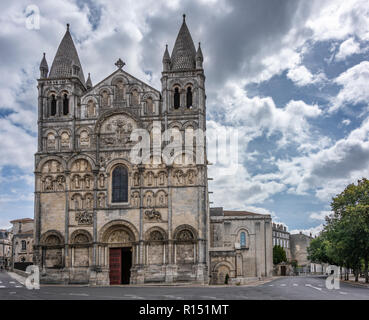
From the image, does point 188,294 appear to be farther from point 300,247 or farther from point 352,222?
point 300,247

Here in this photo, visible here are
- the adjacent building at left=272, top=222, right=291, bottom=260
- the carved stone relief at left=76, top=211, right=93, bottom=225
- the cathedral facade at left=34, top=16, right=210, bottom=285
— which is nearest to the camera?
the cathedral facade at left=34, top=16, right=210, bottom=285

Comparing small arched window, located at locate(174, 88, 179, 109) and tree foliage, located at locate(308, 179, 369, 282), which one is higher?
small arched window, located at locate(174, 88, 179, 109)

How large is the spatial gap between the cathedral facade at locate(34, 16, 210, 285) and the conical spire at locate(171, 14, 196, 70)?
0.37 ft

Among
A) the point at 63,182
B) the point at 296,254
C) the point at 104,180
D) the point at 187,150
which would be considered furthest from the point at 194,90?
the point at 296,254

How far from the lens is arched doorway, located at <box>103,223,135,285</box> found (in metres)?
47.1

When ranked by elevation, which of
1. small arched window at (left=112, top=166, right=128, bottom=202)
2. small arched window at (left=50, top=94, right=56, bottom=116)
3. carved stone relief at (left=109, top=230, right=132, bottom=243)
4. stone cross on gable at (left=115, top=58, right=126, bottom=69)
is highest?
stone cross on gable at (left=115, top=58, right=126, bottom=69)

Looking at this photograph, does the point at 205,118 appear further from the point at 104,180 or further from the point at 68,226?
the point at 68,226

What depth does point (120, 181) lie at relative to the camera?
158ft

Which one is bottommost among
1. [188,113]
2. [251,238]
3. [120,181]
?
[251,238]

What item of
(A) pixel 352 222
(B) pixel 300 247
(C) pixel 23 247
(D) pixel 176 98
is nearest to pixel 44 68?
(D) pixel 176 98

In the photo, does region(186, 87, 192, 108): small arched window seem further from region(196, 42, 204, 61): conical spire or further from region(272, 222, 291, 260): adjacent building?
region(272, 222, 291, 260): adjacent building

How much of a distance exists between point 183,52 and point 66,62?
12.4 metres

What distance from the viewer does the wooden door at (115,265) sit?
46.9 metres

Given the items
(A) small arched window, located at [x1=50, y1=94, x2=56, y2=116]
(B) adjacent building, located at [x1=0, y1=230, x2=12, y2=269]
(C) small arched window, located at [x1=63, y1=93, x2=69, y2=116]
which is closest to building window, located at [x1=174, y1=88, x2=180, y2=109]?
(C) small arched window, located at [x1=63, y1=93, x2=69, y2=116]
